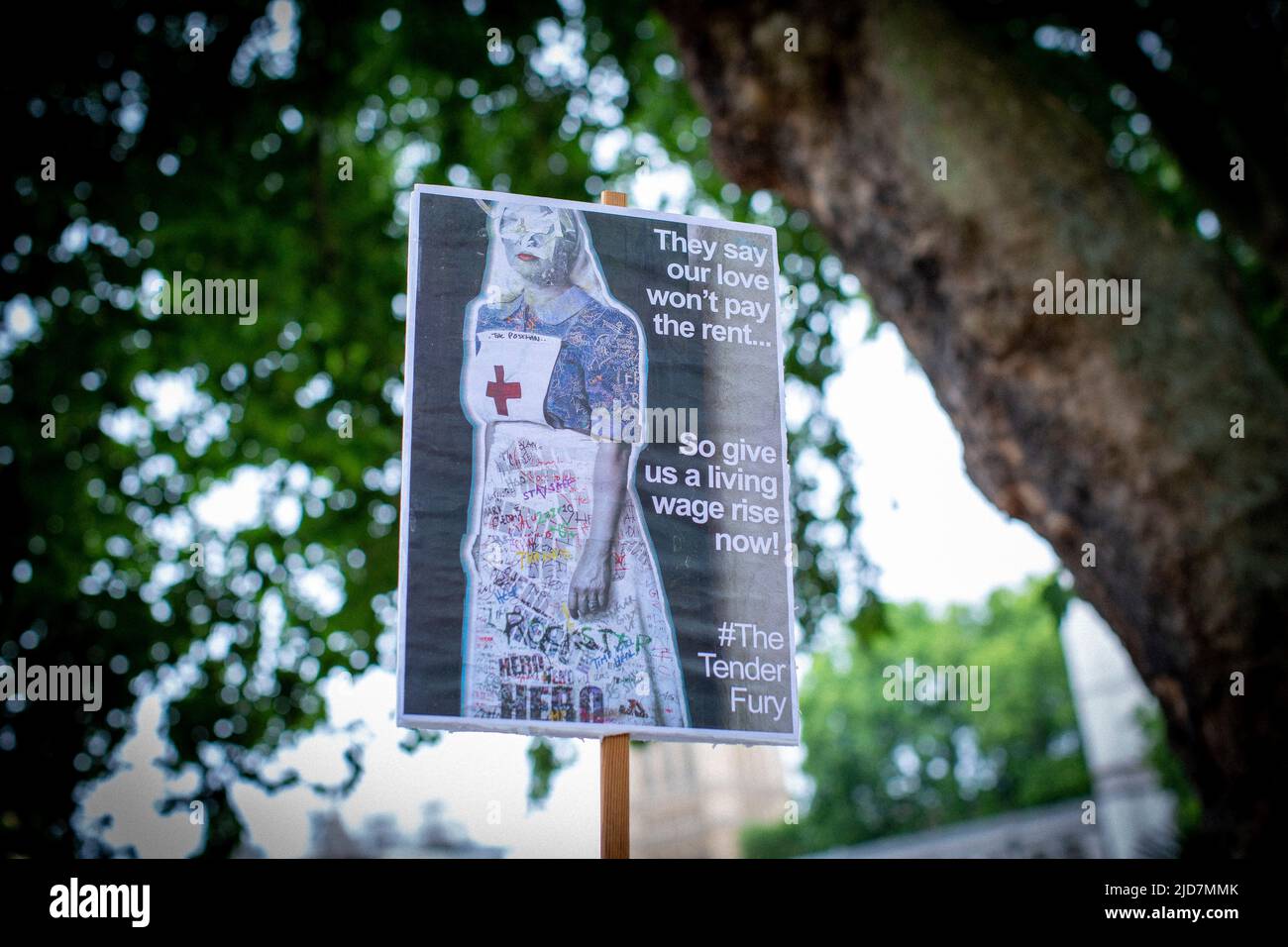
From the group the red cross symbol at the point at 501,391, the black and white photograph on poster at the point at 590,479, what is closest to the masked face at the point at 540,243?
the black and white photograph on poster at the point at 590,479

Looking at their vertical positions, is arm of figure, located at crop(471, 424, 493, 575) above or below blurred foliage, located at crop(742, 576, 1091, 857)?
above

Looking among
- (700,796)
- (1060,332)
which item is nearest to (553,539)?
(1060,332)

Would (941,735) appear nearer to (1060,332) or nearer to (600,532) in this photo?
(1060,332)

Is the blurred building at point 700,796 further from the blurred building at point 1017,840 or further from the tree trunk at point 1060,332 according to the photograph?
the tree trunk at point 1060,332

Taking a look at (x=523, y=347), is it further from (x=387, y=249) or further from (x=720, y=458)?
(x=387, y=249)

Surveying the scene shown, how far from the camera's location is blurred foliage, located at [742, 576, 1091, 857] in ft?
127

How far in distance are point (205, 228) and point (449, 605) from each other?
5673 millimetres

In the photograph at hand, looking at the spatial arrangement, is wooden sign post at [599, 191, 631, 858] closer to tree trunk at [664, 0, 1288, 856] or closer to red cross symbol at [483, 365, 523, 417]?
red cross symbol at [483, 365, 523, 417]

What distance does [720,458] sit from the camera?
4.06 m

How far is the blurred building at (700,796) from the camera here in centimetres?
6181

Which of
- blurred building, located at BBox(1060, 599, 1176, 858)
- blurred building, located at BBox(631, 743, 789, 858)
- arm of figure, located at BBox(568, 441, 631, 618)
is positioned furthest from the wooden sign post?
blurred building, located at BBox(631, 743, 789, 858)

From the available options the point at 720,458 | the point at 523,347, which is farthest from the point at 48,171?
the point at 720,458

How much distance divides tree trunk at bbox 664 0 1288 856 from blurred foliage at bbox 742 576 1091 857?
3328 cm

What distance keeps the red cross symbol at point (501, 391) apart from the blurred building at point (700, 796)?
192ft
